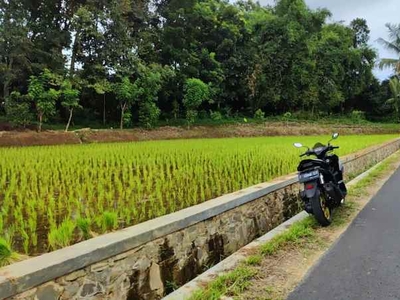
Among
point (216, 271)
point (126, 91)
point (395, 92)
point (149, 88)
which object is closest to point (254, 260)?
point (216, 271)

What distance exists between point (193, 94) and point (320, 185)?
2075 centimetres

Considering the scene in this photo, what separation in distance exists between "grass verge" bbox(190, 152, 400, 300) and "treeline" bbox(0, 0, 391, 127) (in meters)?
16.7

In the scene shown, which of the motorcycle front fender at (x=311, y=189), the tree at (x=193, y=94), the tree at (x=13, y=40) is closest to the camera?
the motorcycle front fender at (x=311, y=189)

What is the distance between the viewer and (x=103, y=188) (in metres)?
6.17

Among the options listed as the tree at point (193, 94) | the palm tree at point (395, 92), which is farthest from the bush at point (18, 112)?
the palm tree at point (395, 92)

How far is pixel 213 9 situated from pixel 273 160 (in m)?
22.6

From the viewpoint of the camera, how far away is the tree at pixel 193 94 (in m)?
25.1

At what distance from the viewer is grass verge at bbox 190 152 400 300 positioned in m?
3.01

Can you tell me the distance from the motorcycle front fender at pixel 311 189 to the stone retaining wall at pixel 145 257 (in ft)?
1.87

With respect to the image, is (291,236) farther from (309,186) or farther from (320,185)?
(320,185)

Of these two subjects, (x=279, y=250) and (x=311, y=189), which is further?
(x=311, y=189)

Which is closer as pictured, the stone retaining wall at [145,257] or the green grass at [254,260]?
the stone retaining wall at [145,257]

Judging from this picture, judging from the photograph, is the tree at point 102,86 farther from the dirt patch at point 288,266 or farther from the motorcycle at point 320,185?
the dirt patch at point 288,266

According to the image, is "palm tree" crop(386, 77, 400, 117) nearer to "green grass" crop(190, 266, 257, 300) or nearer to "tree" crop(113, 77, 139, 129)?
"tree" crop(113, 77, 139, 129)
